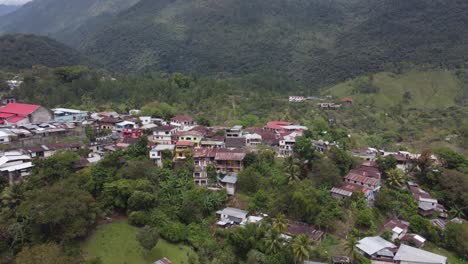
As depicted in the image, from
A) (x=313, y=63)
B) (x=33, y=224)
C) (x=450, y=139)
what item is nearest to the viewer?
(x=33, y=224)

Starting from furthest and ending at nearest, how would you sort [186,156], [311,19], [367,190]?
1. [311,19]
2. [186,156]
3. [367,190]

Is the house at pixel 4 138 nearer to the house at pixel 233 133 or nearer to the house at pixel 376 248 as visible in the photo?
the house at pixel 233 133

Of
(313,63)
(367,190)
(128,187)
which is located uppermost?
(313,63)

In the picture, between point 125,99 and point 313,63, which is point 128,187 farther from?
point 313,63

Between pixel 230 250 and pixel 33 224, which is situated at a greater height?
pixel 33 224

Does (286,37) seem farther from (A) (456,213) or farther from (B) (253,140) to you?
(A) (456,213)

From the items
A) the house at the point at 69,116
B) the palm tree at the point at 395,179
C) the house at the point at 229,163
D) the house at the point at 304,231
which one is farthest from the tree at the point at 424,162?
the house at the point at 69,116

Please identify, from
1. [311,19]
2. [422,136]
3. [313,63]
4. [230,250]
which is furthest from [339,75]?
[230,250]
